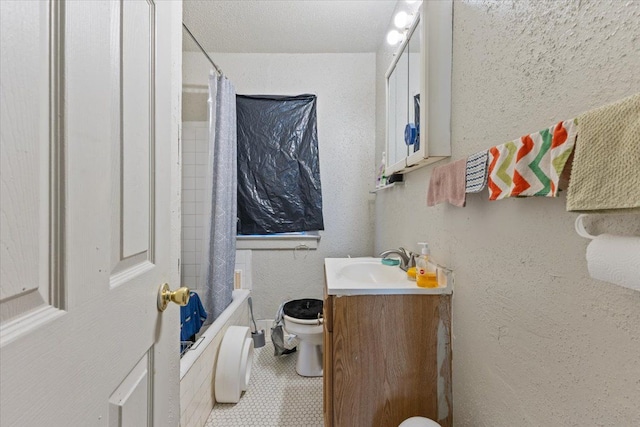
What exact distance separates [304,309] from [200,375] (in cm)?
77

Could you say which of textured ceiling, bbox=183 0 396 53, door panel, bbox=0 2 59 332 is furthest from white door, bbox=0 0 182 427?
textured ceiling, bbox=183 0 396 53

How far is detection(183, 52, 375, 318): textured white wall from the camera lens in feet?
8.52

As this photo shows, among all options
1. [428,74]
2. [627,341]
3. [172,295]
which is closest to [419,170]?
[428,74]

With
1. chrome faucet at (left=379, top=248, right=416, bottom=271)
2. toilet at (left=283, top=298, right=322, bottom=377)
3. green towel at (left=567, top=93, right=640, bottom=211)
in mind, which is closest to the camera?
green towel at (left=567, top=93, right=640, bottom=211)

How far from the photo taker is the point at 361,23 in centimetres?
217

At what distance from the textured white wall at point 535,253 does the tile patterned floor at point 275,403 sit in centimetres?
88

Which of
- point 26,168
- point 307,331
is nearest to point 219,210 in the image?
point 307,331

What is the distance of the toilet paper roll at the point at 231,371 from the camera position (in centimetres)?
170

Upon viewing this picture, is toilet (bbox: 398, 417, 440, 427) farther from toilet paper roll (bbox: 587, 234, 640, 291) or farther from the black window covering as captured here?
the black window covering

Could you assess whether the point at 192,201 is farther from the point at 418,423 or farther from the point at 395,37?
the point at 418,423

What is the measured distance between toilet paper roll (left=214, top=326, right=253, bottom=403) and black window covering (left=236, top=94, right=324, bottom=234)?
98cm

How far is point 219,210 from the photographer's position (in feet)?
7.07

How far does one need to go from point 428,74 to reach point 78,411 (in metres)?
1.31

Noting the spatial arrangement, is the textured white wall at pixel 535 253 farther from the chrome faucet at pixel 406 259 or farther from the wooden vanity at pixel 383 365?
the chrome faucet at pixel 406 259
